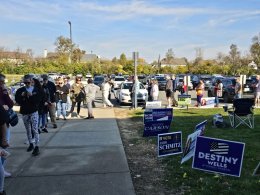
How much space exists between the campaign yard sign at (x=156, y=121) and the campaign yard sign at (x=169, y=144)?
7.80 ft

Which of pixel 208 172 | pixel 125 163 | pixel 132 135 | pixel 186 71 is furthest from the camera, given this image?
pixel 186 71

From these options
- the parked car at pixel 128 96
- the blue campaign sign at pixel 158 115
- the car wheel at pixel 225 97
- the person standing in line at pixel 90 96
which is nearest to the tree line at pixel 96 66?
the car wheel at pixel 225 97

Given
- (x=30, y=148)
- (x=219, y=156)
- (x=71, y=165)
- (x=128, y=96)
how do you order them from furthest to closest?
(x=128, y=96), (x=30, y=148), (x=71, y=165), (x=219, y=156)

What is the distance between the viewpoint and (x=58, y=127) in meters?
12.9

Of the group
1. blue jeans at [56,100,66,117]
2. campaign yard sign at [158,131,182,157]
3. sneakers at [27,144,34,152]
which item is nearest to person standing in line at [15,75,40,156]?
sneakers at [27,144,34,152]

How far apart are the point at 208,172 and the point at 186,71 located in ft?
248

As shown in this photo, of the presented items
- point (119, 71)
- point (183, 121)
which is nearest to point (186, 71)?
point (119, 71)

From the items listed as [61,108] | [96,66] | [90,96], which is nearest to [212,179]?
[61,108]

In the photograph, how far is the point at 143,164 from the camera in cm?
770

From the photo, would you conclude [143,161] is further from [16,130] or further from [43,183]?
[16,130]

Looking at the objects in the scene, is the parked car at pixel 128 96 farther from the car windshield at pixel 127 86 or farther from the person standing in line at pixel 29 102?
the person standing in line at pixel 29 102

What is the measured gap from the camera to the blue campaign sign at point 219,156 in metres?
6.14

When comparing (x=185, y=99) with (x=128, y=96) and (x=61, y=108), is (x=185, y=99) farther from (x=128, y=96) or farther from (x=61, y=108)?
(x=61, y=108)

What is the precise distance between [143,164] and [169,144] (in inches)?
28.0
